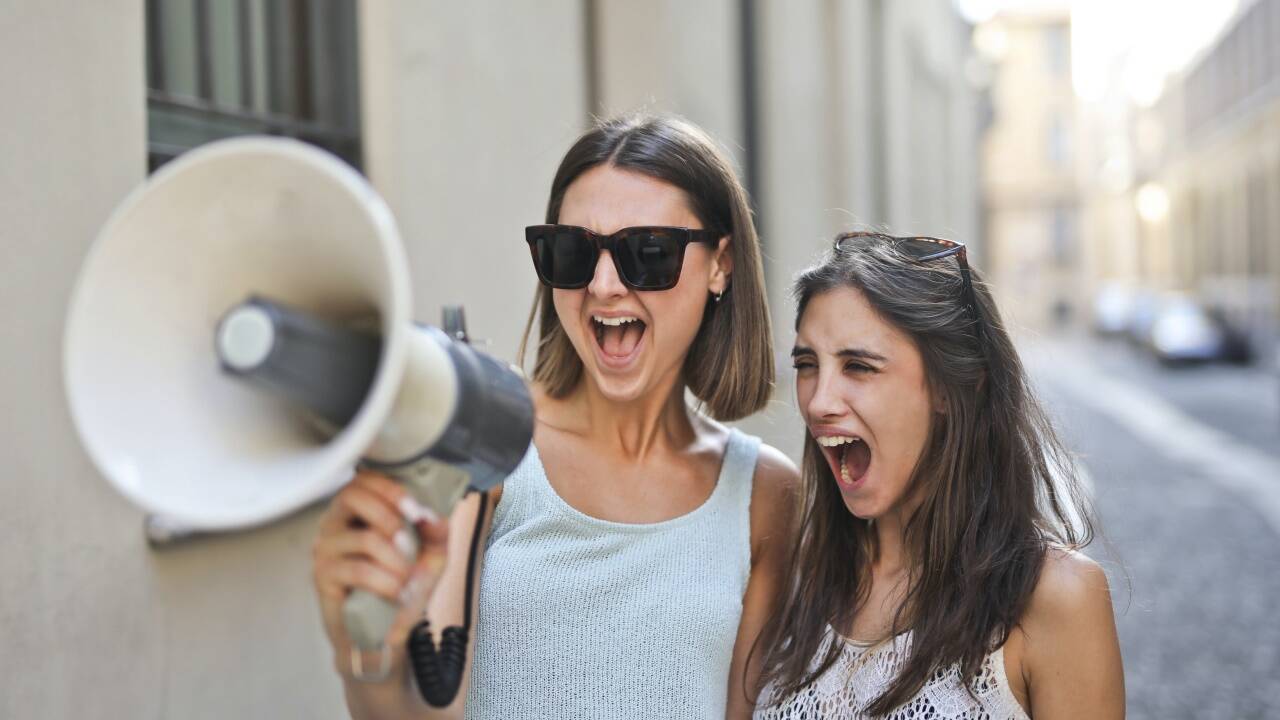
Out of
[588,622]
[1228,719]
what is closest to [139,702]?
[588,622]

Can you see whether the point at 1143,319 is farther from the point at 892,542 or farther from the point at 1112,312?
the point at 892,542

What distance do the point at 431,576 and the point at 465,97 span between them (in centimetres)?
340

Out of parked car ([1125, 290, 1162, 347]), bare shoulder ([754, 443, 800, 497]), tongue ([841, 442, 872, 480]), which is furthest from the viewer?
parked car ([1125, 290, 1162, 347])

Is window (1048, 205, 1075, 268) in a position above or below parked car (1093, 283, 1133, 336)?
above

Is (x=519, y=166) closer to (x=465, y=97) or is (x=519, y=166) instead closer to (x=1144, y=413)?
(x=465, y=97)

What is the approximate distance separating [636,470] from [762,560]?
32 centimetres

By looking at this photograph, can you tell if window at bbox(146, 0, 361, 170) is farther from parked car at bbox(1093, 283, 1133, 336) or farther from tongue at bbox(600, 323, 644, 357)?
parked car at bbox(1093, 283, 1133, 336)

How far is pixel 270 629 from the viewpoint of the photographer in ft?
11.4

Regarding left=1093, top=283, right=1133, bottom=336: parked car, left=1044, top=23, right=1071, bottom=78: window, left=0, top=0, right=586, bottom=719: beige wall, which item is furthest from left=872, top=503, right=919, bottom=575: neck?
left=1044, top=23, right=1071, bottom=78: window

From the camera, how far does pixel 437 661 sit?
161cm

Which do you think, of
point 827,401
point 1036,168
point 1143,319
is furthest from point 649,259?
point 1036,168

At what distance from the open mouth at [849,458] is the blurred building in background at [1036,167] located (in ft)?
178

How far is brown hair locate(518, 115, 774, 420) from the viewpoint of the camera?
8.16ft

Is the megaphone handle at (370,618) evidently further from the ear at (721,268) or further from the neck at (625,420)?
the ear at (721,268)
